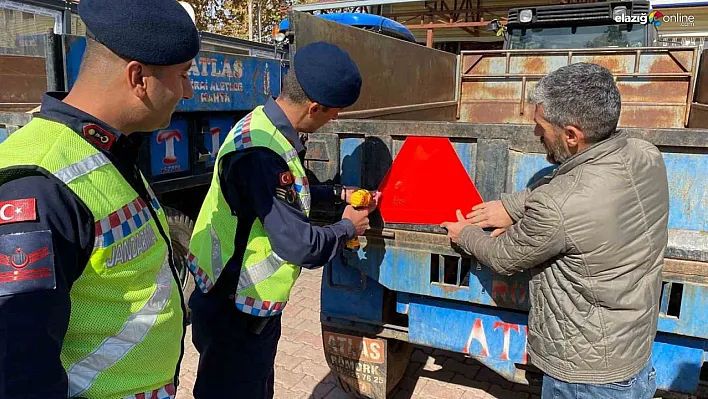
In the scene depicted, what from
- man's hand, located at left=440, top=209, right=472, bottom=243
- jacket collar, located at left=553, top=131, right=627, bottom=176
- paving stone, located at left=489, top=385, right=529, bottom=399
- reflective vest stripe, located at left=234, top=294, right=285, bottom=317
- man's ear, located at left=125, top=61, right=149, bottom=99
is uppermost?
man's ear, located at left=125, top=61, right=149, bottom=99

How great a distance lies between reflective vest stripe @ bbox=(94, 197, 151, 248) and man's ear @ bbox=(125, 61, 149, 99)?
23 centimetres

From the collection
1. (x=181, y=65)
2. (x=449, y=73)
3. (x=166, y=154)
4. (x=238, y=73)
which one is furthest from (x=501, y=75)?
(x=181, y=65)

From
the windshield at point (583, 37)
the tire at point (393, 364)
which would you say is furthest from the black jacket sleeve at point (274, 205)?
the windshield at point (583, 37)

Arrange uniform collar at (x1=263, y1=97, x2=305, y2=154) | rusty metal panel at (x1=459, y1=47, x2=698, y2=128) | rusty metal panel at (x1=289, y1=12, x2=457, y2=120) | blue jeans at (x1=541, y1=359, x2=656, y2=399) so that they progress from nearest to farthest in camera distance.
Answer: blue jeans at (x1=541, y1=359, x2=656, y2=399) → uniform collar at (x1=263, y1=97, x2=305, y2=154) → rusty metal panel at (x1=289, y1=12, x2=457, y2=120) → rusty metal panel at (x1=459, y1=47, x2=698, y2=128)

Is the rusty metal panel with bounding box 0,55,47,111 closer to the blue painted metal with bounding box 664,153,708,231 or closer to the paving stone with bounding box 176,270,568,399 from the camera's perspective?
the paving stone with bounding box 176,270,568,399

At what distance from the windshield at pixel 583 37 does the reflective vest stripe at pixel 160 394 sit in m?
5.64

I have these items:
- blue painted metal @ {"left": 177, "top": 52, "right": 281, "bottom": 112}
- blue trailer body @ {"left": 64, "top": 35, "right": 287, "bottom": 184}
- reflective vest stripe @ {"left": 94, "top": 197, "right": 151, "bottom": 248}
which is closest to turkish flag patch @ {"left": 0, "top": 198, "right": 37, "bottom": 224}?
reflective vest stripe @ {"left": 94, "top": 197, "right": 151, "bottom": 248}

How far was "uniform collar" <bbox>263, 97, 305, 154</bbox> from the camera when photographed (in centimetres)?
193

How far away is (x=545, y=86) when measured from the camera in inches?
65.9

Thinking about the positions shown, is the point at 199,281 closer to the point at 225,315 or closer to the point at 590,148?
the point at 225,315

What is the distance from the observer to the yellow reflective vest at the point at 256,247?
1878mm

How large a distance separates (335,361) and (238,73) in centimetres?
215

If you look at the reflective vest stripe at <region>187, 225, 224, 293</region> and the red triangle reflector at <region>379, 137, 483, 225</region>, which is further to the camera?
the red triangle reflector at <region>379, 137, 483, 225</region>

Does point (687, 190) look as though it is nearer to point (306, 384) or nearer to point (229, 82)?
point (306, 384)
